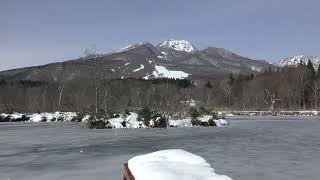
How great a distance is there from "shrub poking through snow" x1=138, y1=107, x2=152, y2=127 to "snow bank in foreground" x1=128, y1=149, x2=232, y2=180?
26777 mm

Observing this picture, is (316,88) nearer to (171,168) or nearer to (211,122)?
(211,122)

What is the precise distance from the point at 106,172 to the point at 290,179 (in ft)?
15.4

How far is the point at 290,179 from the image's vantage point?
455 inches

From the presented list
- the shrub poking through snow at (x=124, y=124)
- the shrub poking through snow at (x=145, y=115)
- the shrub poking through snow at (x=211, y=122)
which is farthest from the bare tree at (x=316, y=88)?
the shrub poking through snow at (x=124, y=124)

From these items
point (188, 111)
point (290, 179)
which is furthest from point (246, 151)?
point (188, 111)

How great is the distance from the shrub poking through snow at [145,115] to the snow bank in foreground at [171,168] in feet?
87.9

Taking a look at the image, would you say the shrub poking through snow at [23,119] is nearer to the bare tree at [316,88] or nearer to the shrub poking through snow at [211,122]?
the shrub poking through snow at [211,122]

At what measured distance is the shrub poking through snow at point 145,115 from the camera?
126 ft

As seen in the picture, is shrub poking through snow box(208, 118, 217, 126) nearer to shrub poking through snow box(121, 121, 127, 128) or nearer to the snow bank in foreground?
shrub poking through snow box(121, 121, 127, 128)

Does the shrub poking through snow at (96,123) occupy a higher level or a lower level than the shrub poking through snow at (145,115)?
lower

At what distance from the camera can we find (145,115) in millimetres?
38500

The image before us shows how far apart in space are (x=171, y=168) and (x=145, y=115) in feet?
96.0

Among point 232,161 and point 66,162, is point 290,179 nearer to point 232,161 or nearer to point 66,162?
point 232,161

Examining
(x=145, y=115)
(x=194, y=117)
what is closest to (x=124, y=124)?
(x=145, y=115)
